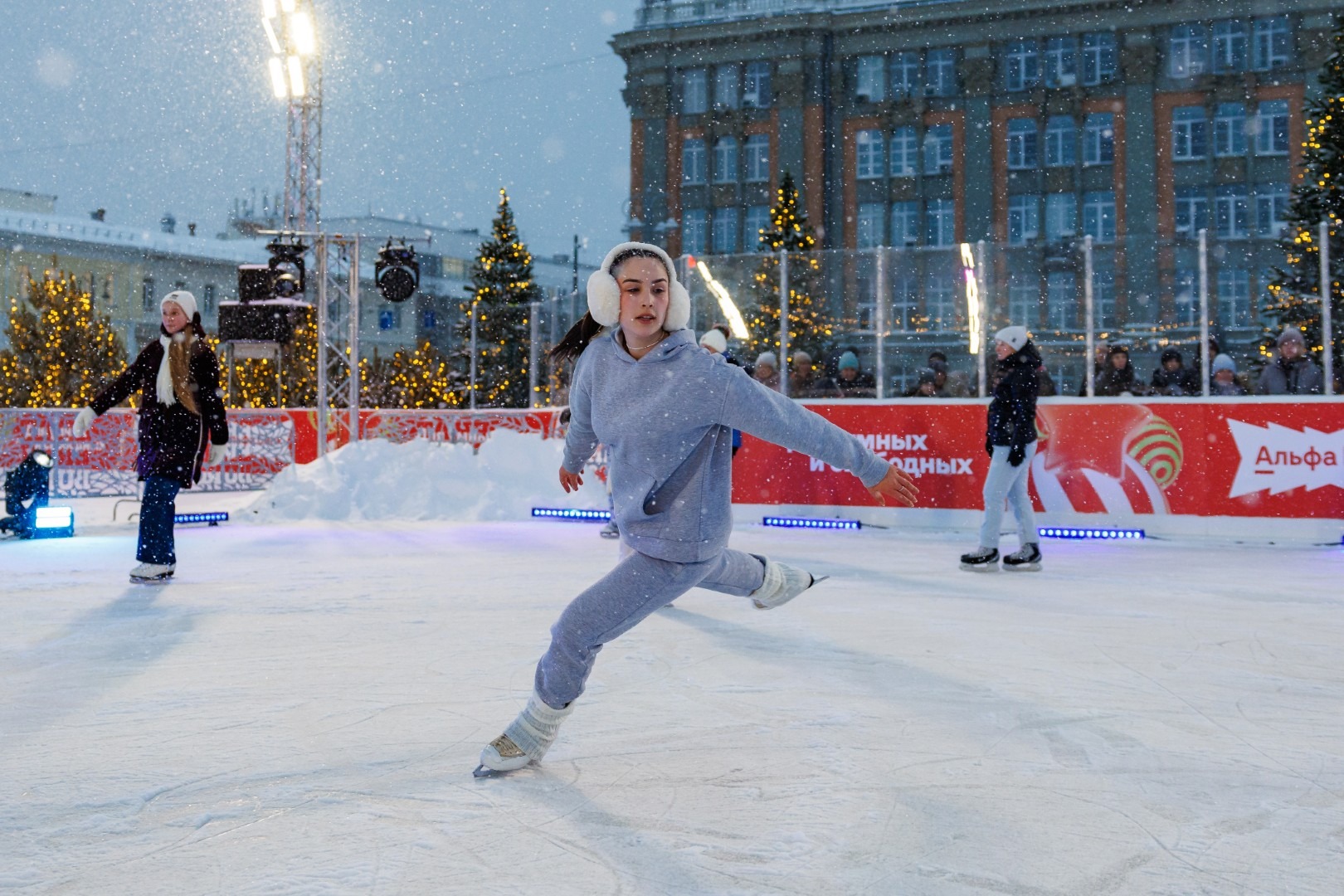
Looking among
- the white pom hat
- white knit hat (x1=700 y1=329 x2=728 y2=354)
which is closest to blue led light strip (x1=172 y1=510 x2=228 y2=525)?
white knit hat (x1=700 y1=329 x2=728 y2=354)

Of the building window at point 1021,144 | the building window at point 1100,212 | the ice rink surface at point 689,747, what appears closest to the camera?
the ice rink surface at point 689,747

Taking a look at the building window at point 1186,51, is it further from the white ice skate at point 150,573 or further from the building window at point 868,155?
the white ice skate at point 150,573

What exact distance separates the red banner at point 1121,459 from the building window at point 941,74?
2758 cm

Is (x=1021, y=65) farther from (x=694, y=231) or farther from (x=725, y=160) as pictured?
(x=694, y=231)

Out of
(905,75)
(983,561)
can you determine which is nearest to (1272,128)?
(905,75)

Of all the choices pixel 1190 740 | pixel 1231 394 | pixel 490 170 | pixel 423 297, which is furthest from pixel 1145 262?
pixel 490 170

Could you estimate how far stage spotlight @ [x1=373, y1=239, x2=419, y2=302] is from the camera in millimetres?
14438

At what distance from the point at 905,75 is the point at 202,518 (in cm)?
3089

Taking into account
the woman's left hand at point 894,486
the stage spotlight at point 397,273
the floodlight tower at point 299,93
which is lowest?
the woman's left hand at point 894,486

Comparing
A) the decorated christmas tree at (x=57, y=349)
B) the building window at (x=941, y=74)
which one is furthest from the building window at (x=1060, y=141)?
the decorated christmas tree at (x=57, y=349)

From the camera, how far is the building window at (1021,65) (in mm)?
35875

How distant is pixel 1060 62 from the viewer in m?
35.7

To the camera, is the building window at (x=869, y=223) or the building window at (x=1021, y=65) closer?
the building window at (x=1021, y=65)

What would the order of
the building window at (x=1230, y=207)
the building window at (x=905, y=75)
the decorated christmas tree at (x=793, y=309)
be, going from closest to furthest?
the decorated christmas tree at (x=793, y=309) → the building window at (x=1230, y=207) → the building window at (x=905, y=75)
